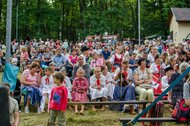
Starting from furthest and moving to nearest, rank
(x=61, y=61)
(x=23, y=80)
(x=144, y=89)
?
1. (x=61, y=61)
2. (x=23, y=80)
3. (x=144, y=89)

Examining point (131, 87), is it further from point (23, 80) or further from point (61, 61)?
point (61, 61)

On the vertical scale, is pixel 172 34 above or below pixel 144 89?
above

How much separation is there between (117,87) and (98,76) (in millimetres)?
575

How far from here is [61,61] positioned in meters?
12.0

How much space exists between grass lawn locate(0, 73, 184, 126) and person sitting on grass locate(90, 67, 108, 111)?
0.48m

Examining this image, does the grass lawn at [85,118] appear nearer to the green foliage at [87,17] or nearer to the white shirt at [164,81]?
the white shirt at [164,81]

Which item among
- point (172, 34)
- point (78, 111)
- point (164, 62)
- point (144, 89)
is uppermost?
point (172, 34)

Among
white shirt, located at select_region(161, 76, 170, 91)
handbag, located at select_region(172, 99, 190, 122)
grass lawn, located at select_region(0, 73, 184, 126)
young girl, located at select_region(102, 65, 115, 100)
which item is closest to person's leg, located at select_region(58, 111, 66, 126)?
grass lawn, located at select_region(0, 73, 184, 126)

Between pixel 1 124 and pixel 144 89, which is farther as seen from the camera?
pixel 144 89

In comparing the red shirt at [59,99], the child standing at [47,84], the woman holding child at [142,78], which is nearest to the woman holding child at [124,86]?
the woman holding child at [142,78]

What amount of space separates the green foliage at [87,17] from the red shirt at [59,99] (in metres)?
30.2

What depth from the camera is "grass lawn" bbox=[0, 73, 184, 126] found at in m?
7.10

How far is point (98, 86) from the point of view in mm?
8867

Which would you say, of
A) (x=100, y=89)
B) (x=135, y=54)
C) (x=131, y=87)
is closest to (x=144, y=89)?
(x=131, y=87)
